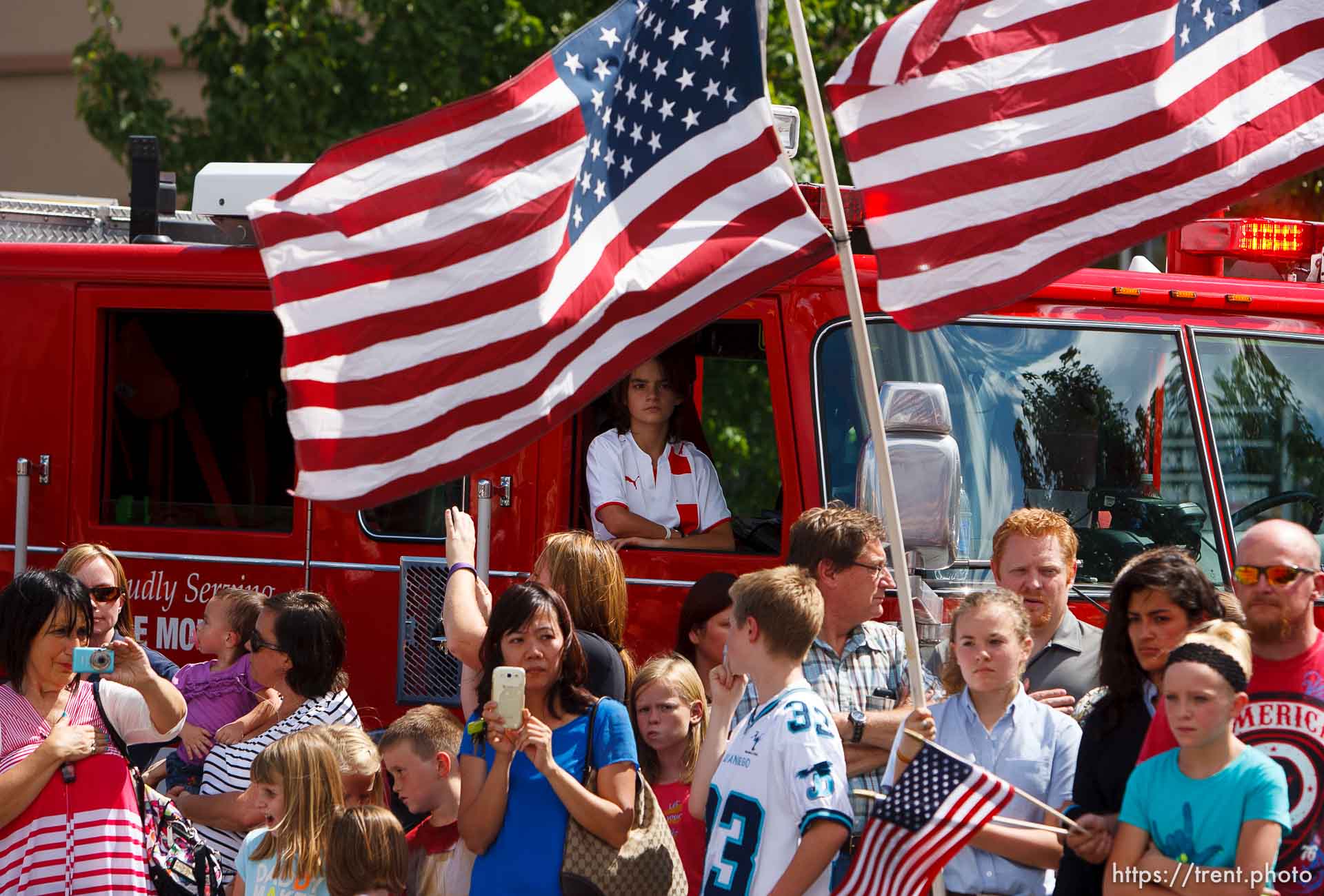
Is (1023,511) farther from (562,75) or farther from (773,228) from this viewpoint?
(562,75)

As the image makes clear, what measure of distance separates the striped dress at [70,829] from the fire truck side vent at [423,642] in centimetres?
177

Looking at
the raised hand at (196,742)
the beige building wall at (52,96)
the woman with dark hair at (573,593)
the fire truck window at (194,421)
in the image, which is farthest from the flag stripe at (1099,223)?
the beige building wall at (52,96)

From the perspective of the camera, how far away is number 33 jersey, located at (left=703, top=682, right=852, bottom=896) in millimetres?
4473

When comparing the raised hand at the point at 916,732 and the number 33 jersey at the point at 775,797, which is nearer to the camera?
the raised hand at the point at 916,732

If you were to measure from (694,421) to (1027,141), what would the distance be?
2.60 m

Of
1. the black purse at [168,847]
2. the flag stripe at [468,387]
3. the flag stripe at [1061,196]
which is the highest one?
the flag stripe at [1061,196]

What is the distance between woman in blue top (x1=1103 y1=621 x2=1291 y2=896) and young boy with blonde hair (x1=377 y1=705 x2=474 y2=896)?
221 cm

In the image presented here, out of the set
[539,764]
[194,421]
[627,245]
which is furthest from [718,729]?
[194,421]

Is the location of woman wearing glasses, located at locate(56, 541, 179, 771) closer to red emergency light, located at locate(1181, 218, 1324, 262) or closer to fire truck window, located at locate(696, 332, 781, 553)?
red emergency light, located at locate(1181, 218, 1324, 262)

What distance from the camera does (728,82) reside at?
4.69 m

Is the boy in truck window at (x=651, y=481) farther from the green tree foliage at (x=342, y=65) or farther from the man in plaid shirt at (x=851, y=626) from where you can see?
the green tree foliage at (x=342, y=65)

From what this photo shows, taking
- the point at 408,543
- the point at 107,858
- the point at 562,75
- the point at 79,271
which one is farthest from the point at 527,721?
the point at 79,271

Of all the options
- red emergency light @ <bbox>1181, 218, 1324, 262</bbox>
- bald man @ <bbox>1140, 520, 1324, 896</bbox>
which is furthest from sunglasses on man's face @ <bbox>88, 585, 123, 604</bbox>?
red emergency light @ <bbox>1181, 218, 1324, 262</bbox>

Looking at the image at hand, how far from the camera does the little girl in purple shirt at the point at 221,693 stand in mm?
6090
